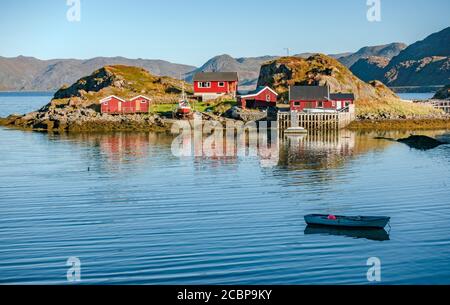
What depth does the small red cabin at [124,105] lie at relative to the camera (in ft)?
359

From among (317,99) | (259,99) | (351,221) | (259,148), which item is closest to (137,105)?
(259,99)

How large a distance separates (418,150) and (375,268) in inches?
1901

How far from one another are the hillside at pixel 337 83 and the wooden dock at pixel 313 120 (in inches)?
335

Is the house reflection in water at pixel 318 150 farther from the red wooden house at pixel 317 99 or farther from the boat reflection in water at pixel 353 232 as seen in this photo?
the boat reflection in water at pixel 353 232

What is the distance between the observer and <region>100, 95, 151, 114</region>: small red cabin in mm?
109438

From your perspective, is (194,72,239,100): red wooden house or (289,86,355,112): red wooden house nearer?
(289,86,355,112): red wooden house

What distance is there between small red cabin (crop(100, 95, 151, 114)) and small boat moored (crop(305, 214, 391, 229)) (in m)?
76.0

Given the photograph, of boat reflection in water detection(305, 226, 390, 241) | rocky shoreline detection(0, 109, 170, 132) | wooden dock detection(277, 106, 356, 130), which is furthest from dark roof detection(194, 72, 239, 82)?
boat reflection in water detection(305, 226, 390, 241)

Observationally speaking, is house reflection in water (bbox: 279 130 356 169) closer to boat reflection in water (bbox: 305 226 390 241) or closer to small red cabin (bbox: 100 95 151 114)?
boat reflection in water (bbox: 305 226 390 241)

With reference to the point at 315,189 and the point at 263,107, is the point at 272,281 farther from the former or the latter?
the point at 263,107

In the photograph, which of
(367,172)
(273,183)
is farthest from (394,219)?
(367,172)

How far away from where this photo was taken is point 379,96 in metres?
116

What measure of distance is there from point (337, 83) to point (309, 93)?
11.2 metres

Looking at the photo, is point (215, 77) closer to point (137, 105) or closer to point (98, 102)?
point (137, 105)
